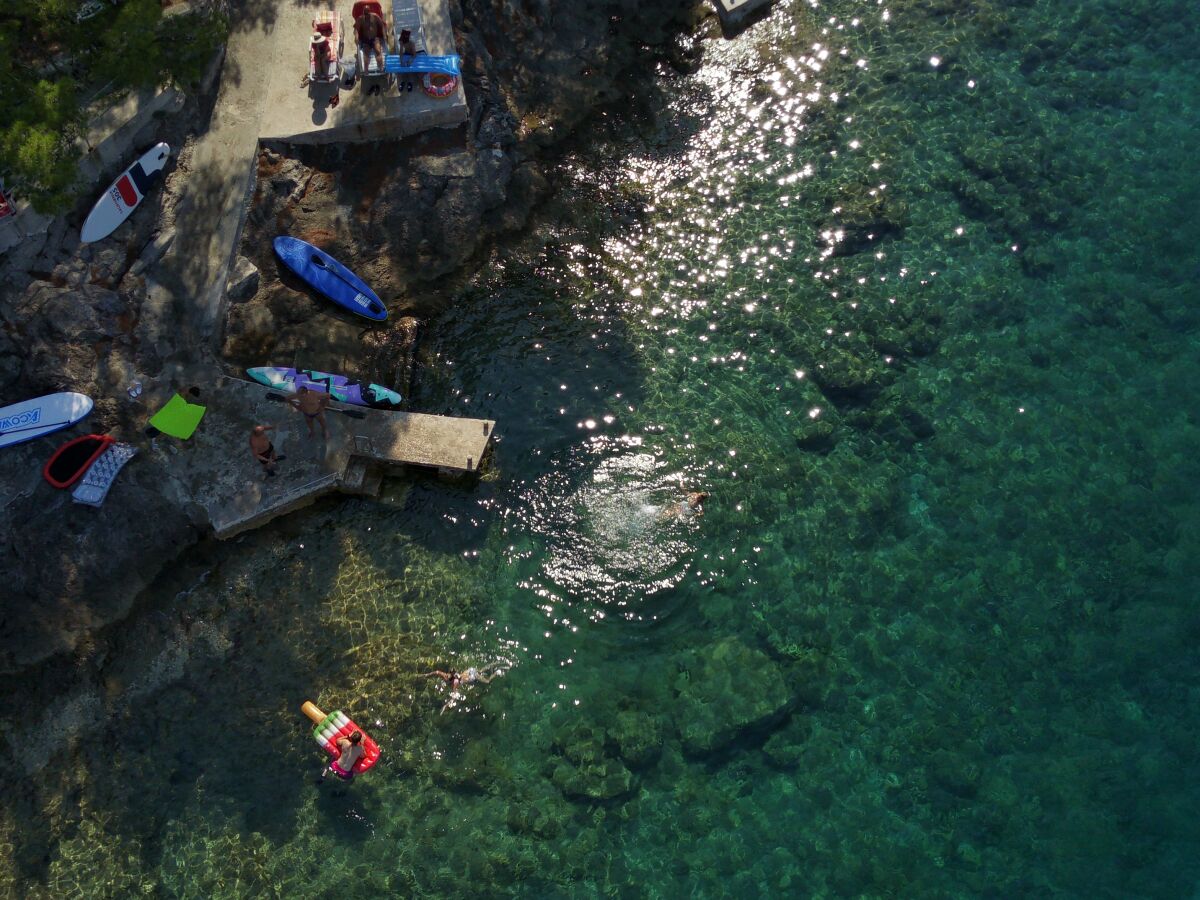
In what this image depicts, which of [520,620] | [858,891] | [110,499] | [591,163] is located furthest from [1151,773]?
[110,499]

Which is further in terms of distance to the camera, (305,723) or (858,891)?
(305,723)

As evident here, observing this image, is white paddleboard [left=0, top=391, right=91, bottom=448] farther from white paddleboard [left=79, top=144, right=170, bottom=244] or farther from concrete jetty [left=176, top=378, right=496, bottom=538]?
white paddleboard [left=79, top=144, right=170, bottom=244]

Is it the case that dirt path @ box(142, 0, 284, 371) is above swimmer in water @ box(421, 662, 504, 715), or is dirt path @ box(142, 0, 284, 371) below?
above

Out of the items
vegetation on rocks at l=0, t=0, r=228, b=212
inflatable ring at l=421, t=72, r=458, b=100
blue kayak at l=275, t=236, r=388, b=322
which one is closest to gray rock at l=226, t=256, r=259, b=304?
blue kayak at l=275, t=236, r=388, b=322

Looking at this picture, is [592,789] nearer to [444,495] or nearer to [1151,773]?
[444,495]

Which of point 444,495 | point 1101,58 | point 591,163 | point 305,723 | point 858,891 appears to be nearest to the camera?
point 858,891
